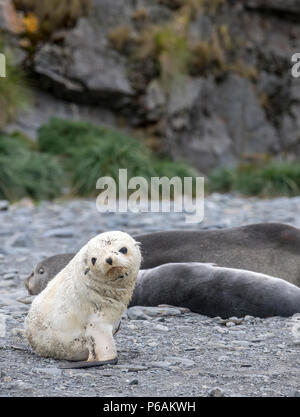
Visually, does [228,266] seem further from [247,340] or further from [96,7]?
[96,7]

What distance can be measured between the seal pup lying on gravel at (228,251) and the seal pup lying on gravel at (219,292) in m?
0.39

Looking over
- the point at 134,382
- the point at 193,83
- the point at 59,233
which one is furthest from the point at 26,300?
the point at 193,83

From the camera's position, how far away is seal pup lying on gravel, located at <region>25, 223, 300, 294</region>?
4.88 meters

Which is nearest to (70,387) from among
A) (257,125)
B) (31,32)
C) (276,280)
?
(276,280)

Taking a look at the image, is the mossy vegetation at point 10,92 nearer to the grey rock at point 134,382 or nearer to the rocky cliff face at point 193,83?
the rocky cliff face at point 193,83

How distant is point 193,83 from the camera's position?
17422mm

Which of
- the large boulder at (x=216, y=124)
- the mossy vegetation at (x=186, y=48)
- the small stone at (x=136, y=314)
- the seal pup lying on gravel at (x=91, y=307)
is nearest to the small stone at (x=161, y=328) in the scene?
the small stone at (x=136, y=314)

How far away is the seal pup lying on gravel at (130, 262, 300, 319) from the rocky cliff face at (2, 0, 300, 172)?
1113 cm

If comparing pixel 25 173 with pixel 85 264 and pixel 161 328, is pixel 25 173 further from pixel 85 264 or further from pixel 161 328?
pixel 85 264

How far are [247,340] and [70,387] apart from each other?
3.92 ft

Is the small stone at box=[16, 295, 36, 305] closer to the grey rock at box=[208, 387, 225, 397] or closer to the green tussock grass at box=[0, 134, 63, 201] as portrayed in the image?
the grey rock at box=[208, 387, 225, 397]

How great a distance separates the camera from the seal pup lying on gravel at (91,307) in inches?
127

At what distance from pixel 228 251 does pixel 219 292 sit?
29.6 inches

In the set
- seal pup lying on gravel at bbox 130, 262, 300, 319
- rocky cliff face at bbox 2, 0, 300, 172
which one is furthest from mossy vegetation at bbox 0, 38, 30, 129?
seal pup lying on gravel at bbox 130, 262, 300, 319
